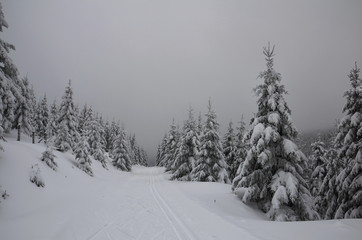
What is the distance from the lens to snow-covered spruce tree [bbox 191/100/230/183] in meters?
27.6

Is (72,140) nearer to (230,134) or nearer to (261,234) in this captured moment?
(230,134)

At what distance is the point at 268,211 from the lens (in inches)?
553

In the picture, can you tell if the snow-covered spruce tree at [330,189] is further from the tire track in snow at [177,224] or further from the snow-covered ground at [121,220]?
the tire track in snow at [177,224]

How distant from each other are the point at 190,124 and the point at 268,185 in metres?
20.6

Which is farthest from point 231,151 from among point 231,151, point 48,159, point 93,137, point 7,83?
point 93,137

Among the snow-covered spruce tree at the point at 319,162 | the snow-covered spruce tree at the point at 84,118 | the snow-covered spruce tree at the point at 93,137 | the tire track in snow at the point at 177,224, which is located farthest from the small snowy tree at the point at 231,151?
the snow-covered spruce tree at the point at 84,118

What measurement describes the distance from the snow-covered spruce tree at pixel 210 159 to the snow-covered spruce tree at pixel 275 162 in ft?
38.8

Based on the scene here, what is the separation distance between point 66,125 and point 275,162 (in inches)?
1242

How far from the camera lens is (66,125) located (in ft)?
112

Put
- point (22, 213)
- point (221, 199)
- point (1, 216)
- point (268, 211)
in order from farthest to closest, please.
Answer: point (221, 199)
point (268, 211)
point (22, 213)
point (1, 216)

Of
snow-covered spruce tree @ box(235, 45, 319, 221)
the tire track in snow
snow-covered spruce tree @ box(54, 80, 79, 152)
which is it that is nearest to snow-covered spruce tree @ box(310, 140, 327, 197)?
snow-covered spruce tree @ box(235, 45, 319, 221)

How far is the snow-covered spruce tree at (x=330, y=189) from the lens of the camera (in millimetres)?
19678

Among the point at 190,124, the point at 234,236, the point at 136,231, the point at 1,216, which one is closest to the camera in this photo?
the point at 234,236

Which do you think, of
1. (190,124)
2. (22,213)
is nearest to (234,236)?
(22,213)
